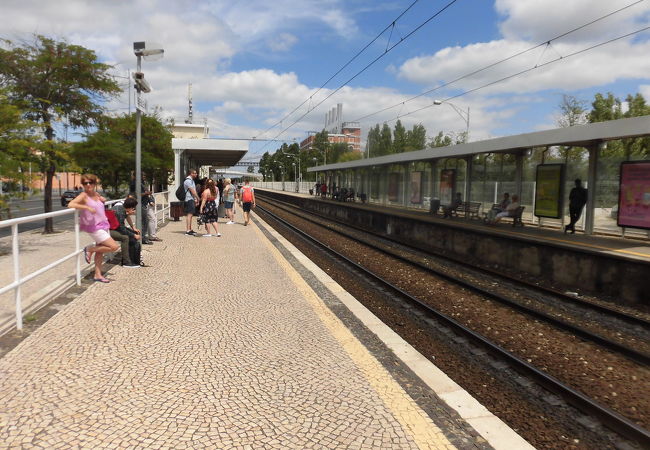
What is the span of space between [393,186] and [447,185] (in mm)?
6111

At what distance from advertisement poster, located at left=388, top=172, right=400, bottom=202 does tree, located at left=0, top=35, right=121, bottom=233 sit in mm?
15168

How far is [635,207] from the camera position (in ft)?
34.9

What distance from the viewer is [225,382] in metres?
3.37

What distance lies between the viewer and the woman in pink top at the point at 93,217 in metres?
5.98

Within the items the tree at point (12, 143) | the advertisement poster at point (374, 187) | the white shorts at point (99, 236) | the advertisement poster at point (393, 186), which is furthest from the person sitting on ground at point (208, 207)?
the advertisement poster at point (374, 187)

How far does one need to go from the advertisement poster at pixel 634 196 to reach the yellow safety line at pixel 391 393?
29.5ft

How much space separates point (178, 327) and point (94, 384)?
1.39 metres

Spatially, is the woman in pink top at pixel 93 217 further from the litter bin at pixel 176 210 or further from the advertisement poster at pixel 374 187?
the advertisement poster at pixel 374 187

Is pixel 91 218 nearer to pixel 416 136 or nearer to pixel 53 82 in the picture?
pixel 53 82

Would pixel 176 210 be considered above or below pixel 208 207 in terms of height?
below

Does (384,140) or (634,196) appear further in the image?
(384,140)

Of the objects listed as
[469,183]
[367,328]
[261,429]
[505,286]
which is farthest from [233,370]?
[469,183]

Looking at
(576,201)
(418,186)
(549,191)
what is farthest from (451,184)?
(576,201)

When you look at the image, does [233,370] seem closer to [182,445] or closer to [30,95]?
[182,445]
